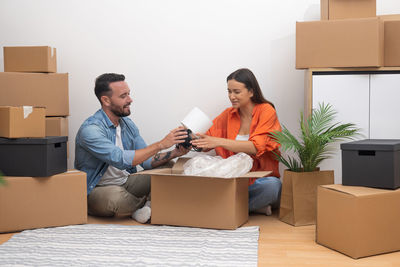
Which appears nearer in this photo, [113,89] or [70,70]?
[113,89]

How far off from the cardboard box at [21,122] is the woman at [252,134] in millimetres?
851

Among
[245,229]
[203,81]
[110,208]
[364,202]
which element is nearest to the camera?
[364,202]

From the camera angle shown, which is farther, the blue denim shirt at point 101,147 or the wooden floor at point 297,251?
the blue denim shirt at point 101,147

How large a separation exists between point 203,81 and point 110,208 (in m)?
1.13

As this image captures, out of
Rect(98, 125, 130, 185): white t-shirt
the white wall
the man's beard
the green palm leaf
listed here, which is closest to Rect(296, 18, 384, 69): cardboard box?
the green palm leaf

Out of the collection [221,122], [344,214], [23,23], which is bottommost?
[344,214]

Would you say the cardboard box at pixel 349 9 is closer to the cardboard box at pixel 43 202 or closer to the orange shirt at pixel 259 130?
the orange shirt at pixel 259 130

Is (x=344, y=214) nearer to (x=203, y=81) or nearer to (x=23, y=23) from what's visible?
(x=203, y=81)

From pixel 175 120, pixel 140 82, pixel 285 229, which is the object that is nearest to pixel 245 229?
pixel 285 229

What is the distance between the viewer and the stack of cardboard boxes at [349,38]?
8.32 feet

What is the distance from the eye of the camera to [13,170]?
236 cm

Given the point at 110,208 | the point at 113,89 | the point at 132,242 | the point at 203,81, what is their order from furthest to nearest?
1. the point at 203,81
2. the point at 113,89
3. the point at 110,208
4. the point at 132,242

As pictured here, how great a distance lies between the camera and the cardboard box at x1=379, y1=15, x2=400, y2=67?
2.59m

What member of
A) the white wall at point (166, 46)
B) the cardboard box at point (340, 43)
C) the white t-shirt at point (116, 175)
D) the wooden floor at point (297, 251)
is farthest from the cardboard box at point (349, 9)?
the white t-shirt at point (116, 175)
